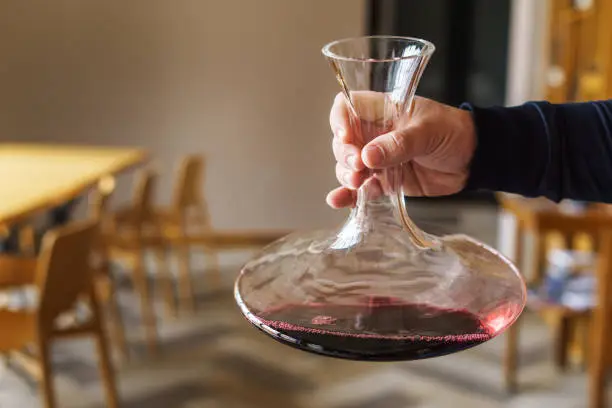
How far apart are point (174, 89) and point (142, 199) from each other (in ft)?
3.83

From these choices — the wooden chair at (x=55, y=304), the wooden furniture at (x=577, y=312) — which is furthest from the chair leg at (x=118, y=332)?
the wooden furniture at (x=577, y=312)

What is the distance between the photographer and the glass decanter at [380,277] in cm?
50

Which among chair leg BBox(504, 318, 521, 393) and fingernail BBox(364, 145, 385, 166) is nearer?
fingernail BBox(364, 145, 385, 166)

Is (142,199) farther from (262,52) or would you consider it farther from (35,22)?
(35,22)

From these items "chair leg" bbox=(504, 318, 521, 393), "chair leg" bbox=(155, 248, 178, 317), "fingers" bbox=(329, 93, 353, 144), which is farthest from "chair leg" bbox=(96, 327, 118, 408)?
"fingers" bbox=(329, 93, 353, 144)

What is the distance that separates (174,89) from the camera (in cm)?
376

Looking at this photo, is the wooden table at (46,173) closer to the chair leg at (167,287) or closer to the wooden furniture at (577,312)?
the chair leg at (167,287)

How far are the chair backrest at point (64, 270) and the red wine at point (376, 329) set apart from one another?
52.4 inches

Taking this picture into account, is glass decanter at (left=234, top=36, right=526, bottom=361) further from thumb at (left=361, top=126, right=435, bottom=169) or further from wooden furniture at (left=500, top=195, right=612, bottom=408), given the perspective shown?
wooden furniture at (left=500, top=195, right=612, bottom=408)

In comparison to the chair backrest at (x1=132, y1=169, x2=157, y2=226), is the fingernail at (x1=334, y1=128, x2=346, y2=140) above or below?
above

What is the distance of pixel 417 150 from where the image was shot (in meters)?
0.58

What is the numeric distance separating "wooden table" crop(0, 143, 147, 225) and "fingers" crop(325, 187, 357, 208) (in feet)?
5.05

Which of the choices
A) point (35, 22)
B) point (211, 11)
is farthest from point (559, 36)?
point (35, 22)

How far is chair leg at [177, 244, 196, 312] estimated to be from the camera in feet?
10.4
